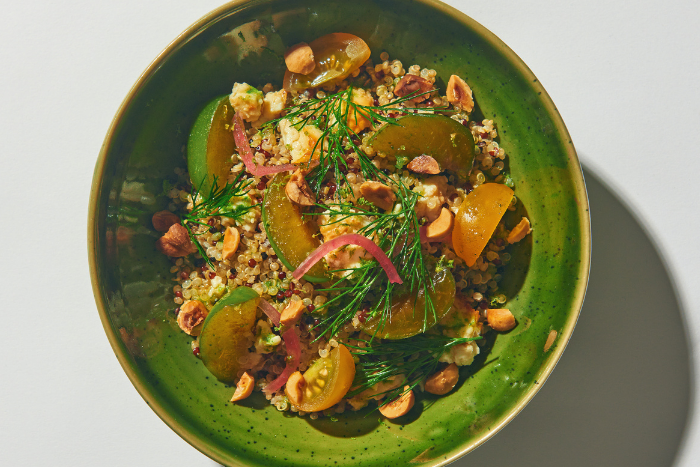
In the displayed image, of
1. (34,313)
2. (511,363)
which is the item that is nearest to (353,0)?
(511,363)

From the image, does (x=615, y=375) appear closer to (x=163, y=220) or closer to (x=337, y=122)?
(x=337, y=122)

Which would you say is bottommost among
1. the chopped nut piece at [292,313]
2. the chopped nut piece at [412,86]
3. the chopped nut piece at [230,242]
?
the chopped nut piece at [292,313]

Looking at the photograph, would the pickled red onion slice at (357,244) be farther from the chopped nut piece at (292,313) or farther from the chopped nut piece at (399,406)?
the chopped nut piece at (399,406)

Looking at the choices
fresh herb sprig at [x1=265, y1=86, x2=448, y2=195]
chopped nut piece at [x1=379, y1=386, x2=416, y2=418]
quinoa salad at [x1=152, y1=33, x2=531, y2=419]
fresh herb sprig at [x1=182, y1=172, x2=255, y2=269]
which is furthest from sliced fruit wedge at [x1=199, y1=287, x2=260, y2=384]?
chopped nut piece at [x1=379, y1=386, x2=416, y2=418]

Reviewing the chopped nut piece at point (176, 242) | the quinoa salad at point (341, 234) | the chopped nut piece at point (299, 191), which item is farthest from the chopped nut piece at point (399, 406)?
the chopped nut piece at point (176, 242)

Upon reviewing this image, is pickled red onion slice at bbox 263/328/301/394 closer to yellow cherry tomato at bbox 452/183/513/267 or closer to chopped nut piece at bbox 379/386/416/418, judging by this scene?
chopped nut piece at bbox 379/386/416/418

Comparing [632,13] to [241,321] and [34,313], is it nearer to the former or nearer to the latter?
[241,321]
